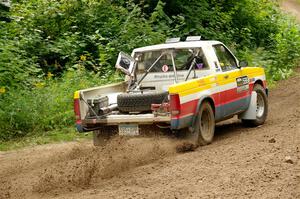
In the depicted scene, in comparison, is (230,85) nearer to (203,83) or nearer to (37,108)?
(203,83)

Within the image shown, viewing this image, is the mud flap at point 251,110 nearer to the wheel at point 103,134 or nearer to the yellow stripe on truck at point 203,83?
the yellow stripe on truck at point 203,83

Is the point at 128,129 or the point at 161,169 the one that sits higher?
the point at 128,129

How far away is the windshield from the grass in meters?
1.91

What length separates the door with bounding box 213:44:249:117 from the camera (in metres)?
10.2

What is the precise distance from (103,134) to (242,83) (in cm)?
280

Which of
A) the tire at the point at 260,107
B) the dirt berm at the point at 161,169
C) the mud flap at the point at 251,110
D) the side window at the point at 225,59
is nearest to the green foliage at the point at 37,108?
the dirt berm at the point at 161,169

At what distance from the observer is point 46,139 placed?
11.2 metres

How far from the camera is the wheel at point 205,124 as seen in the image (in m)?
9.38

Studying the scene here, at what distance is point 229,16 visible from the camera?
63.5 feet

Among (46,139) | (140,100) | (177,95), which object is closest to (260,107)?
(140,100)

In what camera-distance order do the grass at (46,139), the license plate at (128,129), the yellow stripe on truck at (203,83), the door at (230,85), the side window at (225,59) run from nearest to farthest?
the yellow stripe on truck at (203,83), the license plate at (128,129), the door at (230,85), the side window at (225,59), the grass at (46,139)

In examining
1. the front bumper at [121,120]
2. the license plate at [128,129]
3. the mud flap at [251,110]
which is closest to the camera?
the front bumper at [121,120]

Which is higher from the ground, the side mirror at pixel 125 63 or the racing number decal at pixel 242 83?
the side mirror at pixel 125 63

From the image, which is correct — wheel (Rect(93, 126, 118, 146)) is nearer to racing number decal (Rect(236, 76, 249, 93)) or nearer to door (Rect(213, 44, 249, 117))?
door (Rect(213, 44, 249, 117))
